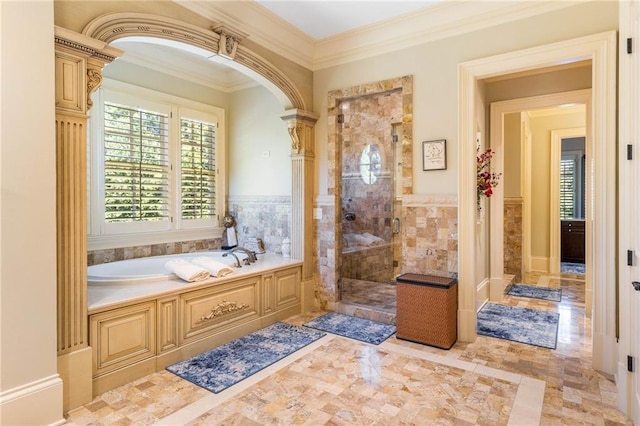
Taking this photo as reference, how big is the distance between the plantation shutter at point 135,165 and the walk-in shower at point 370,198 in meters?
2.03

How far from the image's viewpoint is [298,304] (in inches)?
159

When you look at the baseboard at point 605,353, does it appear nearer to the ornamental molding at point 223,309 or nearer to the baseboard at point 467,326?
the baseboard at point 467,326

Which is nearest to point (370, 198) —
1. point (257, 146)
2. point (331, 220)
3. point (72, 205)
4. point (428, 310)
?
point (331, 220)

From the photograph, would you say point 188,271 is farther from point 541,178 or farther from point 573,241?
point 573,241

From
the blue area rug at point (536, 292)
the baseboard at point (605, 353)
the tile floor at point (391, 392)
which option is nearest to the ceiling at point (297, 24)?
the tile floor at point (391, 392)

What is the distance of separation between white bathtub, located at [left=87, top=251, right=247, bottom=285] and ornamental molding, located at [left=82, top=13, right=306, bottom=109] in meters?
1.69

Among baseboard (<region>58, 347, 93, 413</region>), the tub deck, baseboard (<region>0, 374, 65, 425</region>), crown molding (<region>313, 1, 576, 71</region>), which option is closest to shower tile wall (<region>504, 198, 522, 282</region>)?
crown molding (<region>313, 1, 576, 71</region>)

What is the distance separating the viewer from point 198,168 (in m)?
4.57

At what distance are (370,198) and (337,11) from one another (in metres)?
2.17

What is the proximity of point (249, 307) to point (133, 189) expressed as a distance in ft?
5.88

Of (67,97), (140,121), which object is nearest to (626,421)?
(67,97)

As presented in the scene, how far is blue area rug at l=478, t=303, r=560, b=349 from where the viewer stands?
329 centimetres

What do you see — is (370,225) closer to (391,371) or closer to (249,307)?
(249,307)

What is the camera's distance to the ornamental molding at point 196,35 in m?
2.36
